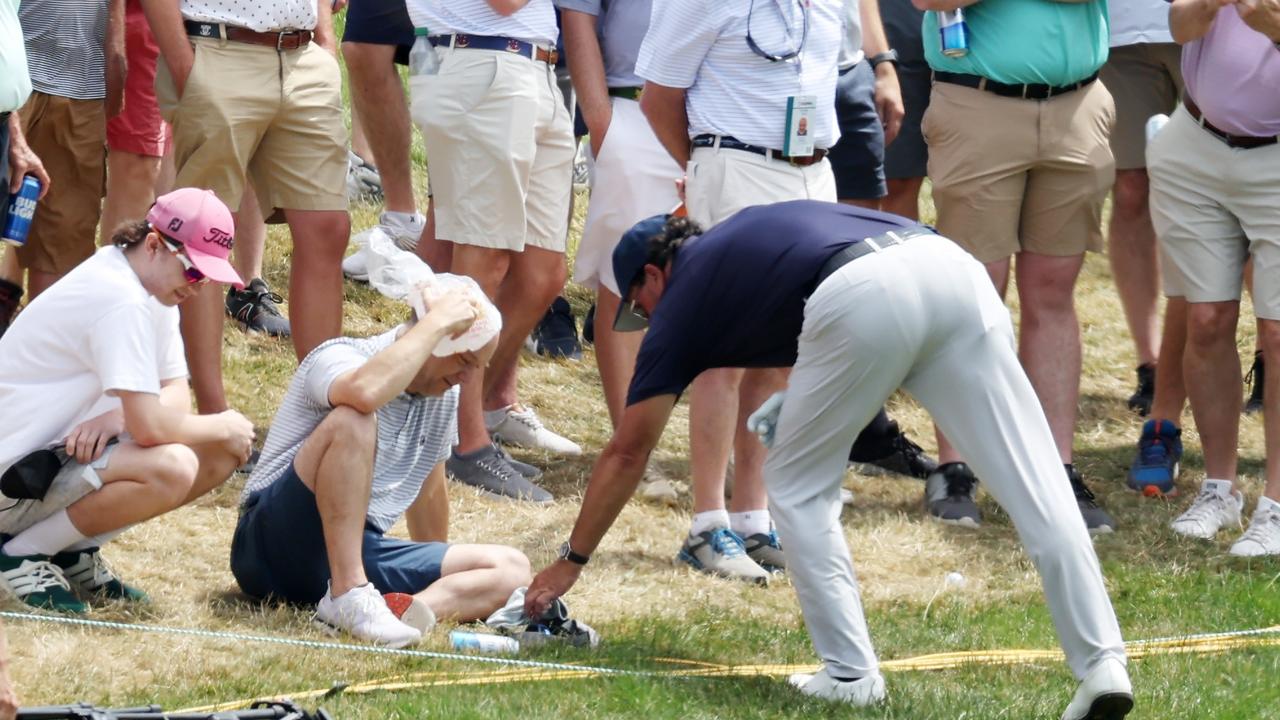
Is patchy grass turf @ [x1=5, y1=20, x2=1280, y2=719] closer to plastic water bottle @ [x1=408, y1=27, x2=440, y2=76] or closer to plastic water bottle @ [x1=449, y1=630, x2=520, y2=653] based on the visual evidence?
plastic water bottle @ [x1=449, y1=630, x2=520, y2=653]

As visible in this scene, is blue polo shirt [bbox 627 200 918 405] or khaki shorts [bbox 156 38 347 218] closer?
blue polo shirt [bbox 627 200 918 405]

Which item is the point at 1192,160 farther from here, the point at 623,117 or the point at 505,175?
the point at 505,175

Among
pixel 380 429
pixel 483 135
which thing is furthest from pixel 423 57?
pixel 380 429

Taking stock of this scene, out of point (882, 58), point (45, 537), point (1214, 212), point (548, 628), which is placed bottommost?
point (548, 628)

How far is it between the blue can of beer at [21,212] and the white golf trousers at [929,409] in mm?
2786

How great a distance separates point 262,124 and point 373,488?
182 centimetres

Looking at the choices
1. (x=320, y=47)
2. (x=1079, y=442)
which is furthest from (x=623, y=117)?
(x=1079, y=442)

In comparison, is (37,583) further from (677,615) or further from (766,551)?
(766,551)

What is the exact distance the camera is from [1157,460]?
7.79 meters

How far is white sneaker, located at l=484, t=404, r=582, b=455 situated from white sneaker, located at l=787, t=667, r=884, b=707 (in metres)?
3.00

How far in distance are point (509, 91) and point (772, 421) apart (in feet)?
7.79

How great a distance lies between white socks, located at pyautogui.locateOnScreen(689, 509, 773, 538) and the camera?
255 inches

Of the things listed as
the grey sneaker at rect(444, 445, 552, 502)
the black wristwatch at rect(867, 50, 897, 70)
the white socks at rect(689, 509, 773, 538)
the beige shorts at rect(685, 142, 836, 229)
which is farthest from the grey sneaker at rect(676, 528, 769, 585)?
the black wristwatch at rect(867, 50, 897, 70)

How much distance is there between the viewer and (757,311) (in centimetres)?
484
